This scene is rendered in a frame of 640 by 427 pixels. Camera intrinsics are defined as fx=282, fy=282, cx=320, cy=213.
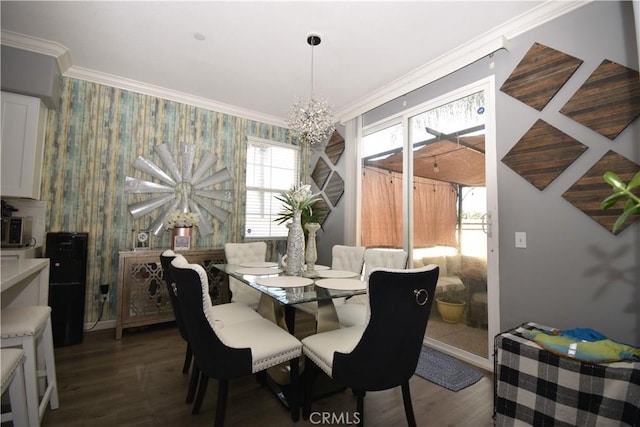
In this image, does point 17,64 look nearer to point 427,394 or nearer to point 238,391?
point 238,391

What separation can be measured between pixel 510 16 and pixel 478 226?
1.68 metres

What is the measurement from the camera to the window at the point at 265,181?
164 inches

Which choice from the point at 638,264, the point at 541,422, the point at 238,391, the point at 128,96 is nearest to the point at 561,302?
the point at 638,264

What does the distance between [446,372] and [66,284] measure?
3.49 meters

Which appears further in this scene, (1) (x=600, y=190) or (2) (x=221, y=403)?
(1) (x=600, y=190)

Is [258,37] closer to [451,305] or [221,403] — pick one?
[221,403]

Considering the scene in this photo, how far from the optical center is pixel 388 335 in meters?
1.31

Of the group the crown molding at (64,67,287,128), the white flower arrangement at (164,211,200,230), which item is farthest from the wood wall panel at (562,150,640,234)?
the crown molding at (64,67,287,128)

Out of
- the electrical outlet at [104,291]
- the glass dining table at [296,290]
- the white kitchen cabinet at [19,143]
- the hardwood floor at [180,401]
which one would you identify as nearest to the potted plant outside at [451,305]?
the hardwood floor at [180,401]

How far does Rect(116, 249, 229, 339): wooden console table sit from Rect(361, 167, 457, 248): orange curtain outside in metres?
2.00

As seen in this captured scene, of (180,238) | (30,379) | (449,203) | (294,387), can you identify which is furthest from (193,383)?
(449,203)

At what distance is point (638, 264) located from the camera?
1.67 metres

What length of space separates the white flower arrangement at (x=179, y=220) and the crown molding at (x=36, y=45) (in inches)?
70.5

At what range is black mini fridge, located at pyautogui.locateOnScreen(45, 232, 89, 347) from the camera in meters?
2.61
